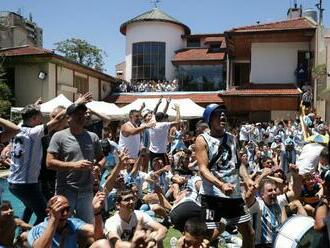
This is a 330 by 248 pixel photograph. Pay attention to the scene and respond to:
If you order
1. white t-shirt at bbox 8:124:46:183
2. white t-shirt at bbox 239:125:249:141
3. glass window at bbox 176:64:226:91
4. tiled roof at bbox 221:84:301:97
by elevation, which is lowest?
white t-shirt at bbox 239:125:249:141

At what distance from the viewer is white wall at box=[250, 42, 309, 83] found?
94.9 feet

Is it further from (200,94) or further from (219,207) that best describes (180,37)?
(219,207)

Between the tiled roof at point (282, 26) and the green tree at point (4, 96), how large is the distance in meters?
13.1

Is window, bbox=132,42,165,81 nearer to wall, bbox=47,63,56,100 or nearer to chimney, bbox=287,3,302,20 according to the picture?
chimney, bbox=287,3,302,20

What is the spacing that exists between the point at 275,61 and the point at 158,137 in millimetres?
20002

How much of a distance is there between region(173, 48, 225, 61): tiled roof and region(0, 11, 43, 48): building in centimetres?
1429

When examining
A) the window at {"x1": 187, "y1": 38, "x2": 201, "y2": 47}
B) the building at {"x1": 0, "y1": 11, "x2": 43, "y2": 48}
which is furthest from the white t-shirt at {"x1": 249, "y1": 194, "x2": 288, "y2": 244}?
the window at {"x1": 187, "y1": 38, "x2": 201, "y2": 47}

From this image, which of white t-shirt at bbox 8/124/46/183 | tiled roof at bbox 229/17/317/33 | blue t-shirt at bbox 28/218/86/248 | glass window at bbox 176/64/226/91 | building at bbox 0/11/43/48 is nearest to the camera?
blue t-shirt at bbox 28/218/86/248

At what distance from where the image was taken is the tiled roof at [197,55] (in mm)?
37969

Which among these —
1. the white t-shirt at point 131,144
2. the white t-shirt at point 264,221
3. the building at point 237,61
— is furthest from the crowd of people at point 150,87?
the white t-shirt at point 264,221

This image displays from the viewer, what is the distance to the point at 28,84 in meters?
27.9

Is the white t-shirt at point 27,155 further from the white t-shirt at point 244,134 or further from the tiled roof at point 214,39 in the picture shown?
Answer: the tiled roof at point 214,39

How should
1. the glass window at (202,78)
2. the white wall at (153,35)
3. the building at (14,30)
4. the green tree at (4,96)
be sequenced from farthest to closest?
the white wall at (153,35), the building at (14,30), the glass window at (202,78), the green tree at (4,96)

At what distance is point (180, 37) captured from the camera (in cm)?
4472
